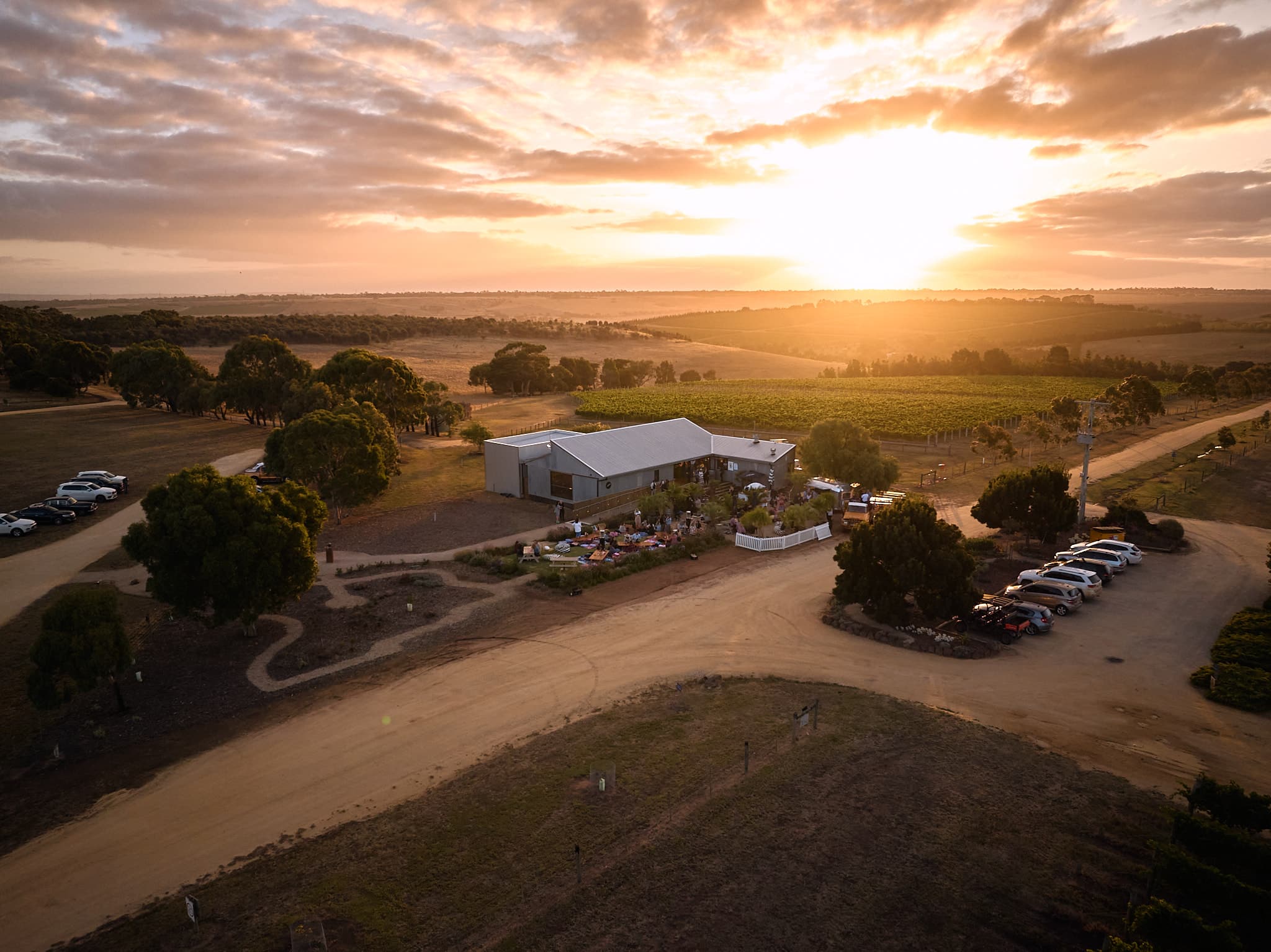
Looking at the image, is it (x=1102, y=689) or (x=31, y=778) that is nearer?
(x=31, y=778)

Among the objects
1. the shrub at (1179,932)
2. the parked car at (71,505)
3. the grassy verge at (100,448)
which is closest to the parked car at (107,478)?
the grassy verge at (100,448)

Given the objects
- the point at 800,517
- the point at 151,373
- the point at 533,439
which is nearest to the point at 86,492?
the point at 533,439

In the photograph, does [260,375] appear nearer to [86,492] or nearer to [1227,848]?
[86,492]

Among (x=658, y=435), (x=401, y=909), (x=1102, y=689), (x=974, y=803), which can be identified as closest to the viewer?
(x=401, y=909)

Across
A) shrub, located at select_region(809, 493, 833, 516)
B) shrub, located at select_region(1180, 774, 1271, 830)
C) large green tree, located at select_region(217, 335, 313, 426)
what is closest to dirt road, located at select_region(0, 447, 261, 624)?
large green tree, located at select_region(217, 335, 313, 426)

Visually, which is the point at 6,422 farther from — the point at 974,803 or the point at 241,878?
the point at 974,803

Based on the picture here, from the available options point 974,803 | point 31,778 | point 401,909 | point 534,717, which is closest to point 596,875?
point 401,909
